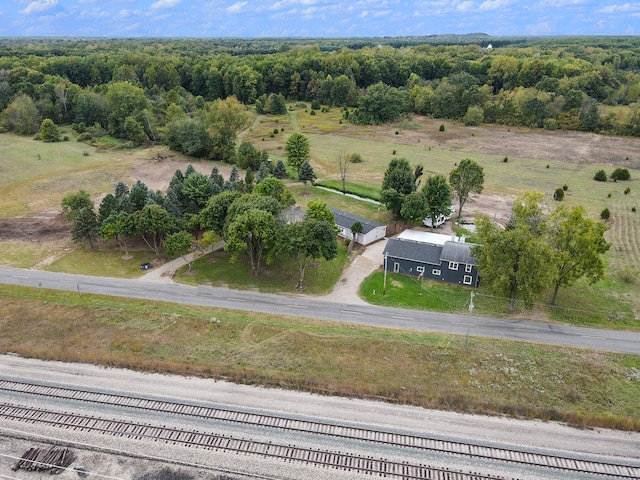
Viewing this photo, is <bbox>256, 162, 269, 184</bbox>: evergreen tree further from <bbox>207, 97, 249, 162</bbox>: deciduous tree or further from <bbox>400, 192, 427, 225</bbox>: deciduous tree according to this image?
<bbox>400, 192, 427, 225</bbox>: deciduous tree

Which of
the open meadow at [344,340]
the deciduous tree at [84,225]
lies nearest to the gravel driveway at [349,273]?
the open meadow at [344,340]

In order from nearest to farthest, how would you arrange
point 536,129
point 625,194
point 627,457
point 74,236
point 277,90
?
point 627,457
point 74,236
point 625,194
point 536,129
point 277,90

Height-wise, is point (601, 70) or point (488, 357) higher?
point (601, 70)

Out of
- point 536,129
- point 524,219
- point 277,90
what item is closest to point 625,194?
point 524,219

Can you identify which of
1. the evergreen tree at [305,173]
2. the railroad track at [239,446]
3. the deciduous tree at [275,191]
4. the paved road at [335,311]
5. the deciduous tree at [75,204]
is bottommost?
the paved road at [335,311]

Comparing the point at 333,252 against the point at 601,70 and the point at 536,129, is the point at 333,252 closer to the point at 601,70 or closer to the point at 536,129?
the point at 536,129

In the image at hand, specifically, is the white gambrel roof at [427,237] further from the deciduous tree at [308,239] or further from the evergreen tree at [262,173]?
the evergreen tree at [262,173]

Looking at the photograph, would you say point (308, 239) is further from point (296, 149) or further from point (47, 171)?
point (47, 171)
